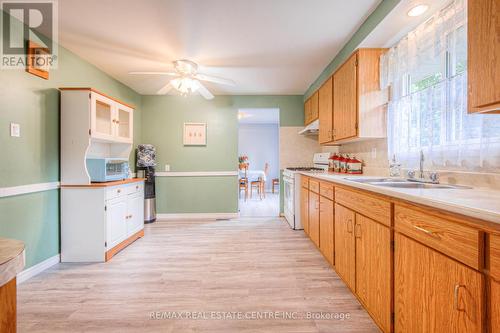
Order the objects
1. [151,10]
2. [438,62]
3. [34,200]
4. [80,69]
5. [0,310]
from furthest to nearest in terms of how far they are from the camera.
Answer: [80,69], [34,200], [151,10], [438,62], [0,310]

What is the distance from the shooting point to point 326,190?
8.09ft

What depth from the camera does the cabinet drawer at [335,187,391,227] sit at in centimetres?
140

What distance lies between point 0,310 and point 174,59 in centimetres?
302

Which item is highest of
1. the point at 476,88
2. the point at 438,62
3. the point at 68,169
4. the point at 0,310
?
the point at 438,62

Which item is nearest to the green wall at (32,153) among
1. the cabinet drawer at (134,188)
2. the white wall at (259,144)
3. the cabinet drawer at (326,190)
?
the cabinet drawer at (134,188)

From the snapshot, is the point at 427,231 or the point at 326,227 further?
the point at 326,227

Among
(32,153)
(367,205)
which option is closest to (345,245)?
(367,205)

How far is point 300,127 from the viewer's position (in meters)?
4.82

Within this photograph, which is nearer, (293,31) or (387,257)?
(387,257)

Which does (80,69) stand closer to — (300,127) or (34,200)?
(34,200)

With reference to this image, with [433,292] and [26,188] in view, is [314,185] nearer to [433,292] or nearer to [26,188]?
[433,292]

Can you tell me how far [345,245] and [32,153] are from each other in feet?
10.3

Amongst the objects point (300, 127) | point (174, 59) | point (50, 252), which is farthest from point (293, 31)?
point (50, 252)

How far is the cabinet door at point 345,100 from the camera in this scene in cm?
249
